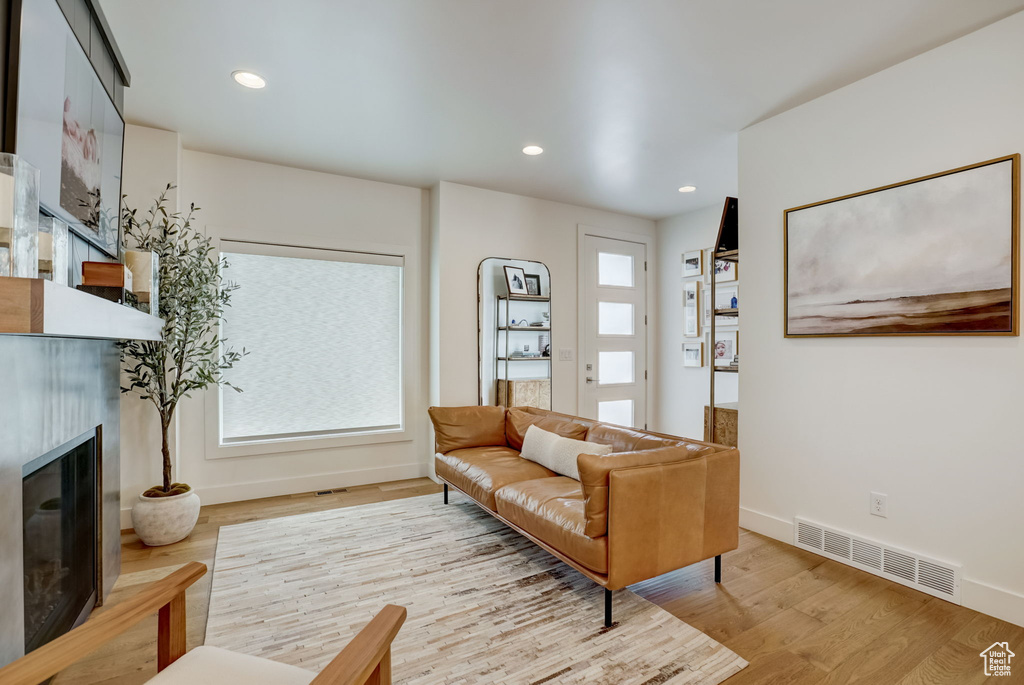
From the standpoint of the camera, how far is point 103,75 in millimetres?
2152

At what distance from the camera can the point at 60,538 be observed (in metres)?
1.91

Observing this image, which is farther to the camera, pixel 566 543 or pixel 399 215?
pixel 399 215

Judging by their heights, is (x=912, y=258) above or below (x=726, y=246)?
below

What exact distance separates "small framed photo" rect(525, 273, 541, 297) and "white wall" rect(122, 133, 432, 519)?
974 millimetres

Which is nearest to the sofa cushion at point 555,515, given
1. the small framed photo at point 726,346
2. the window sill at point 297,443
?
the window sill at point 297,443

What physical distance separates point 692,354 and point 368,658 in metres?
4.77

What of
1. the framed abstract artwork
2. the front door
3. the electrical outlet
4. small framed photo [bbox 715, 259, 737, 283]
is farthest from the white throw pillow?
small framed photo [bbox 715, 259, 737, 283]

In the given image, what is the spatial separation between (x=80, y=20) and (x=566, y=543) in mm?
2885

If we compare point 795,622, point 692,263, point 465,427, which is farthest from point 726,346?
point 795,622

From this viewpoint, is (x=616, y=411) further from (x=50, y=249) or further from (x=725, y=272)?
(x=50, y=249)

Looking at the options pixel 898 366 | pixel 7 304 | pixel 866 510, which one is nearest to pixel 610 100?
pixel 898 366

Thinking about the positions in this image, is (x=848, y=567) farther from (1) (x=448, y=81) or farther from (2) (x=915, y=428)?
(1) (x=448, y=81)

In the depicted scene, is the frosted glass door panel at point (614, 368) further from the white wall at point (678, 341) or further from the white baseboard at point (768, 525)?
the white baseboard at point (768, 525)

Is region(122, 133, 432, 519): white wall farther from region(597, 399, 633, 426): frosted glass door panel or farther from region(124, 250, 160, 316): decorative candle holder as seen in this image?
region(597, 399, 633, 426): frosted glass door panel
